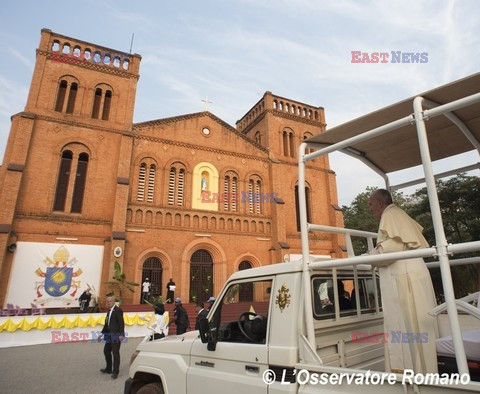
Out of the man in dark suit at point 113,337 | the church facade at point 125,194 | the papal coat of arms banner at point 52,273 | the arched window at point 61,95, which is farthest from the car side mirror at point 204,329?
the arched window at point 61,95

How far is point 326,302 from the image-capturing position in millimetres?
3078

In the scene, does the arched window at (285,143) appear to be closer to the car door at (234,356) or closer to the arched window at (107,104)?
the arched window at (107,104)

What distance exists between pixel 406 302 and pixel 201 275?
16.6m

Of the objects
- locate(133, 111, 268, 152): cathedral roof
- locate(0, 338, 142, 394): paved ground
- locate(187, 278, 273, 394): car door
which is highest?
locate(133, 111, 268, 152): cathedral roof

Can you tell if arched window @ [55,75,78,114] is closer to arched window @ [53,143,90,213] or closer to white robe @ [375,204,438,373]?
arched window @ [53,143,90,213]

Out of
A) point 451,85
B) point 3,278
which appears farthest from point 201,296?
point 451,85

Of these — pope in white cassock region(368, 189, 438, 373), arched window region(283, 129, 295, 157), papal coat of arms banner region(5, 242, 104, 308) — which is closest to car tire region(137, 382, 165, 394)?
pope in white cassock region(368, 189, 438, 373)

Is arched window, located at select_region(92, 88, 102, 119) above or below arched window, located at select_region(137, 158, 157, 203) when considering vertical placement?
above

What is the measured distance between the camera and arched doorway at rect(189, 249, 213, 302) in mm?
17811

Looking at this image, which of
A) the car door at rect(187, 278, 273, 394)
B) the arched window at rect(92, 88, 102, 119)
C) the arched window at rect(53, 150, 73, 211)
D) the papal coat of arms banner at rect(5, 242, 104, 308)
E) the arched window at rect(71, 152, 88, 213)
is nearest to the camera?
the car door at rect(187, 278, 273, 394)

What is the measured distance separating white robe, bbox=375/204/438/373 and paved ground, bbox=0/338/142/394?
5.79m

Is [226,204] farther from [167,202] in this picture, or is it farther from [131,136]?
[131,136]

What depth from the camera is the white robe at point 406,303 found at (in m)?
2.36

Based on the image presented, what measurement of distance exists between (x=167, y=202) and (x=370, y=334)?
1630cm
